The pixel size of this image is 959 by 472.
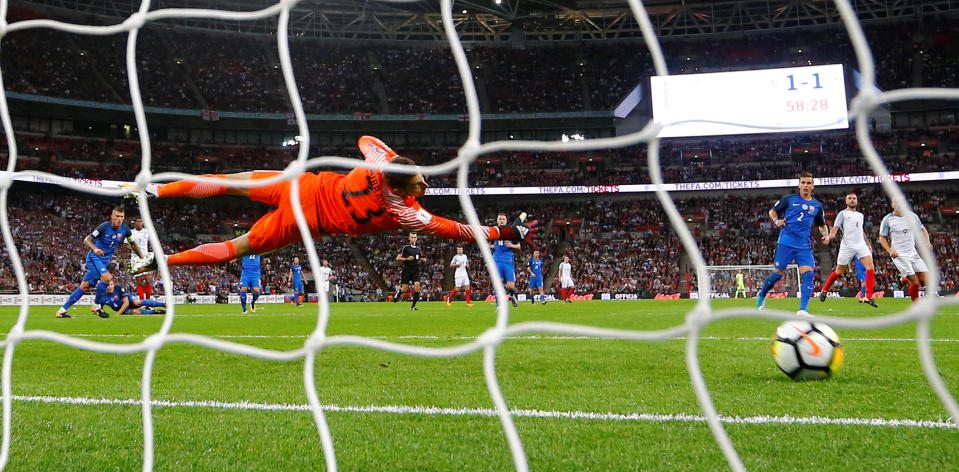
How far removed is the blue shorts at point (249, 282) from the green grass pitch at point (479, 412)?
9.88 meters

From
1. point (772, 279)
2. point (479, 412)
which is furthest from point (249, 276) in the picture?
point (479, 412)

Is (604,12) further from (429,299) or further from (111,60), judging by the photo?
(111,60)

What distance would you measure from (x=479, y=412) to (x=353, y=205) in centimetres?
203

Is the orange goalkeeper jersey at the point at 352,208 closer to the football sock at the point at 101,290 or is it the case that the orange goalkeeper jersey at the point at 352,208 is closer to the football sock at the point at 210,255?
the football sock at the point at 210,255

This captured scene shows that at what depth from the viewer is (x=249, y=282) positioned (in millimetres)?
15664

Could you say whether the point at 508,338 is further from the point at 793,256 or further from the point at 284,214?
the point at 793,256

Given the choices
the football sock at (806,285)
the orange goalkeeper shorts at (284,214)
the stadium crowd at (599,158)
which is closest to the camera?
the orange goalkeeper shorts at (284,214)

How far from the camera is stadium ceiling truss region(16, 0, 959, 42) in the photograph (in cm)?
3181

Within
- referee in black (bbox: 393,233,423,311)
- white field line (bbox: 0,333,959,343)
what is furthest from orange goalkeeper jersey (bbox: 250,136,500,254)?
referee in black (bbox: 393,233,423,311)

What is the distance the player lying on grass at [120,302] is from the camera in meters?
11.2

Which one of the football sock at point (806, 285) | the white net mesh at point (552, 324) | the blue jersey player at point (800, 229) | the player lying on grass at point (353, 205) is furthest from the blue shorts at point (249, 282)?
the white net mesh at point (552, 324)

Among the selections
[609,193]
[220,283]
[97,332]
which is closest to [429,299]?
[220,283]

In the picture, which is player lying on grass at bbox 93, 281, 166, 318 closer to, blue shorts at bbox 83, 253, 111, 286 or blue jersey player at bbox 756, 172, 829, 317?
blue shorts at bbox 83, 253, 111, 286

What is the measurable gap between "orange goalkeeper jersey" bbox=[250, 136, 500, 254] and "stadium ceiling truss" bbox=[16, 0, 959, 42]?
27.8 m
